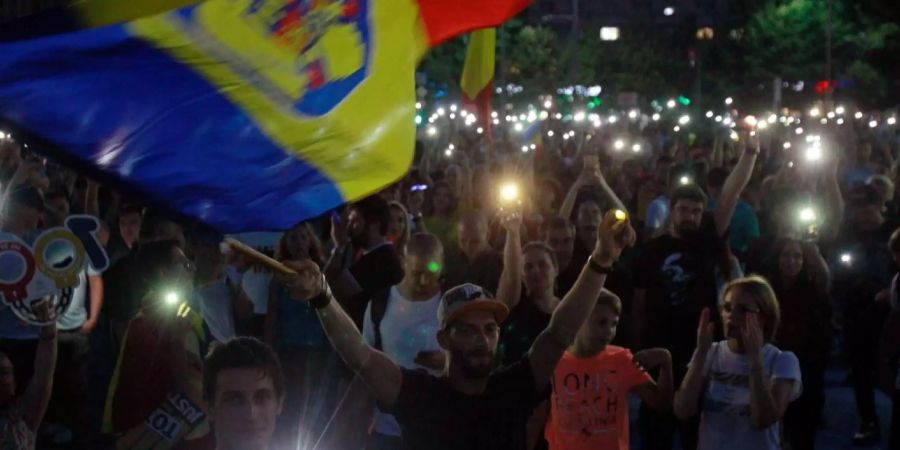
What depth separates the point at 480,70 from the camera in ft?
33.0

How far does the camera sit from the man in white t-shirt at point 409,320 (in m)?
6.88

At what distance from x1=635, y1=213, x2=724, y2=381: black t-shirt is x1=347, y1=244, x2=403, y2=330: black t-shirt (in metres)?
1.51

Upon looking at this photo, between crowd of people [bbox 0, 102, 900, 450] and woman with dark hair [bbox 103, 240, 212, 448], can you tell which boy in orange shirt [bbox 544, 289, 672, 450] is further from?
woman with dark hair [bbox 103, 240, 212, 448]

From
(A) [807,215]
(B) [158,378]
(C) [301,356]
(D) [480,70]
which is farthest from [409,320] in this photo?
(A) [807,215]

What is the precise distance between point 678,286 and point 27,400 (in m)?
3.85


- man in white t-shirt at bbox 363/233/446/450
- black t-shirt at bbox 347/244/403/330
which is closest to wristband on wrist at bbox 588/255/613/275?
man in white t-shirt at bbox 363/233/446/450

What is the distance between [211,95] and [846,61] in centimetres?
5743

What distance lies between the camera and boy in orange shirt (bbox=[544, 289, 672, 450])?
20.5ft

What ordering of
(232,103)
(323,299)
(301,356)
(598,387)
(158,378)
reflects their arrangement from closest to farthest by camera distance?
(232,103), (323,299), (158,378), (598,387), (301,356)

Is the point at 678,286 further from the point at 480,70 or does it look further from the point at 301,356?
the point at 480,70

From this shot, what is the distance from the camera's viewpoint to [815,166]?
12.5 m

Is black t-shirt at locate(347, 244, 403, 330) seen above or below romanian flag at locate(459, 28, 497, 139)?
below

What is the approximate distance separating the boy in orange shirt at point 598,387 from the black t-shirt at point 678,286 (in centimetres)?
178

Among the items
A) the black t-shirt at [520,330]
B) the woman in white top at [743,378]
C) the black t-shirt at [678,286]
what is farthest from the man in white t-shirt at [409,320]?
the black t-shirt at [678,286]
